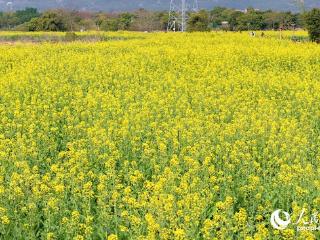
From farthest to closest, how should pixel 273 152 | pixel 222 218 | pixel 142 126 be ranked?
1. pixel 142 126
2. pixel 273 152
3. pixel 222 218

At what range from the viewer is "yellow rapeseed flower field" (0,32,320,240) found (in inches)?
201

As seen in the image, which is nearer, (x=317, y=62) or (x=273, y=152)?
(x=273, y=152)

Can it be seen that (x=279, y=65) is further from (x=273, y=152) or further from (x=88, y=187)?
(x=88, y=187)

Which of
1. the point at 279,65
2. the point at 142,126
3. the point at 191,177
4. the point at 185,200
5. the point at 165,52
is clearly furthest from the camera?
the point at 165,52

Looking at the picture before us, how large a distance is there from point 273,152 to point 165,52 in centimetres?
1283

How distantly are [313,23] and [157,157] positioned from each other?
20.6 metres

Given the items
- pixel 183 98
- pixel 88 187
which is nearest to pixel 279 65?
pixel 183 98

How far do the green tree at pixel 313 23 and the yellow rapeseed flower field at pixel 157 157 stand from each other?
10606 mm

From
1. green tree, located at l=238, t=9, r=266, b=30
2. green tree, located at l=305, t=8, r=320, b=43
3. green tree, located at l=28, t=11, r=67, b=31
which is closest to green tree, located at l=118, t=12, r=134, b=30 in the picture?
green tree, located at l=28, t=11, r=67, b=31

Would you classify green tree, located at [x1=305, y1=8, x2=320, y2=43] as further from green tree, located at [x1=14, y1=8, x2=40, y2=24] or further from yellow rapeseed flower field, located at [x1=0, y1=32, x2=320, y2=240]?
green tree, located at [x1=14, y1=8, x2=40, y2=24]

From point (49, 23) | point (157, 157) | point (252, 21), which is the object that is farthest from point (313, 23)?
point (252, 21)

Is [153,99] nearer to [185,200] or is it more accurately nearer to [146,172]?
[146,172]

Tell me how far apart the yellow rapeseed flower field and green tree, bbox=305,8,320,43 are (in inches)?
418

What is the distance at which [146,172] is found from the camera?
6910mm
